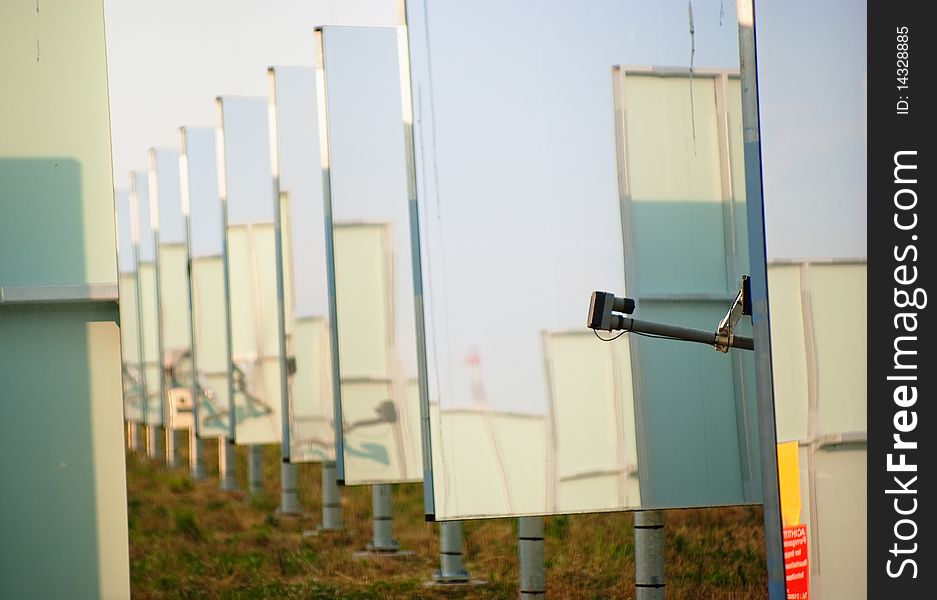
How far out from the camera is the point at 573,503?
191 inches

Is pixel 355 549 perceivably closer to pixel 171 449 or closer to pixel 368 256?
pixel 171 449

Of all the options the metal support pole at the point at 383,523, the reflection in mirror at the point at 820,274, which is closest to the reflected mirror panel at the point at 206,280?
the metal support pole at the point at 383,523

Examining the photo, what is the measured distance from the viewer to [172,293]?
1049 cm

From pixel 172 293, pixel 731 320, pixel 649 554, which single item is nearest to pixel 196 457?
pixel 172 293

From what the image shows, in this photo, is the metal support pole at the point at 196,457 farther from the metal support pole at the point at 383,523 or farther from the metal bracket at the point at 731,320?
the metal bracket at the point at 731,320

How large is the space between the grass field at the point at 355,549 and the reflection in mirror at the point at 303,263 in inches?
46.9

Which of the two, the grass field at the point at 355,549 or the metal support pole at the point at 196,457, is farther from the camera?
the metal support pole at the point at 196,457

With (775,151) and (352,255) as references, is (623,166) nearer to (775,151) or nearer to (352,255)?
(775,151)

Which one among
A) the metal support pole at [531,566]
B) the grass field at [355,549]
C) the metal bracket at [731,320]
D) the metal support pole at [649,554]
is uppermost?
the metal bracket at [731,320]

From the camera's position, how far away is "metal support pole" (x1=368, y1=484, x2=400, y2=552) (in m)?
10.8

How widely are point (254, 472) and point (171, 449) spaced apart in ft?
6.05

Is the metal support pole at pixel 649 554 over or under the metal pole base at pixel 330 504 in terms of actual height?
over

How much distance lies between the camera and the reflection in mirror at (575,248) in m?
4.76
